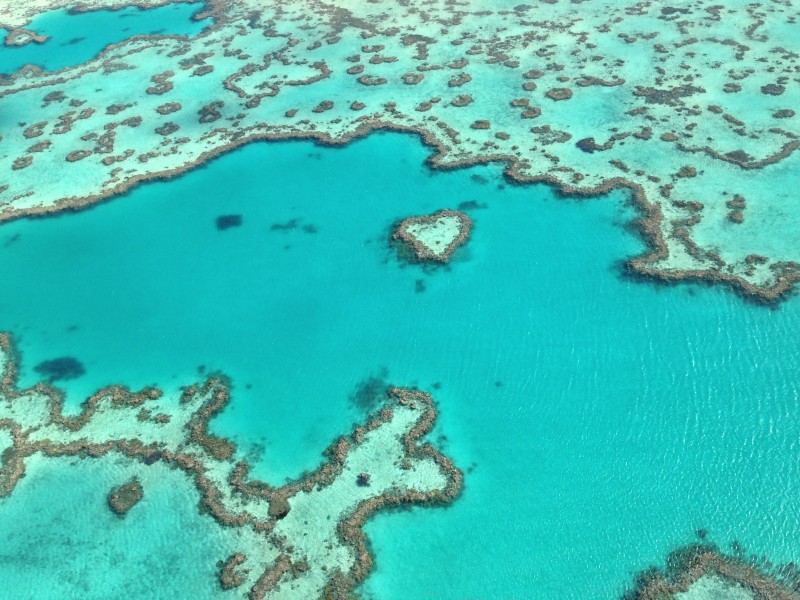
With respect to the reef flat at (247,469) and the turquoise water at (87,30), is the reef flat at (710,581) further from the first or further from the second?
the turquoise water at (87,30)

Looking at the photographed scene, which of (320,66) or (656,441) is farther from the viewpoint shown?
(320,66)

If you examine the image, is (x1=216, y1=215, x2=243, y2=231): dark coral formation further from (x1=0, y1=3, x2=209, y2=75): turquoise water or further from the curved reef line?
(x1=0, y1=3, x2=209, y2=75): turquoise water

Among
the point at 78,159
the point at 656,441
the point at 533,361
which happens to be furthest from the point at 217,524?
the point at 78,159

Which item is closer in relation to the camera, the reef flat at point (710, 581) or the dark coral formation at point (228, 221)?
the reef flat at point (710, 581)

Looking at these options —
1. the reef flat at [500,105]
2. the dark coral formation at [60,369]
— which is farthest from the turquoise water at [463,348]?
the reef flat at [500,105]

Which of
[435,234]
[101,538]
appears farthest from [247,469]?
[435,234]

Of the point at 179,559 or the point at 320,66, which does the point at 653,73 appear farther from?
the point at 179,559
